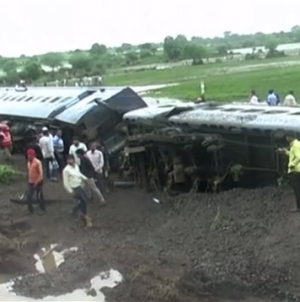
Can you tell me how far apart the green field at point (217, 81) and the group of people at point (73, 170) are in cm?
1842

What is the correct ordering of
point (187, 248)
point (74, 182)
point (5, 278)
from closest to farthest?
point (5, 278) → point (187, 248) → point (74, 182)

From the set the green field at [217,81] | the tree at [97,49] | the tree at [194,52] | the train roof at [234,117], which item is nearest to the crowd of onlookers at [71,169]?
the train roof at [234,117]

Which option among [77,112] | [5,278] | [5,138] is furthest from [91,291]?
[5,138]

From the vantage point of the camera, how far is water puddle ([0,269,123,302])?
10.4m

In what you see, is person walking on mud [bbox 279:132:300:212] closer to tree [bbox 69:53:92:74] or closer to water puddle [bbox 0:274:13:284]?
water puddle [bbox 0:274:13:284]

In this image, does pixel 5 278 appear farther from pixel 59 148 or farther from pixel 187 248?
pixel 59 148

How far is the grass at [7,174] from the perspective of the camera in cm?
1922

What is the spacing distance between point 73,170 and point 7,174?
229 inches

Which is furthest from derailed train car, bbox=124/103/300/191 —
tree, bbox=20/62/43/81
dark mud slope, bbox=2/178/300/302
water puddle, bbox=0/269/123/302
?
tree, bbox=20/62/43/81

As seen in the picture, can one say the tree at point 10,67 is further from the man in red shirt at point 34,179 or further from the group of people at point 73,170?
the man in red shirt at point 34,179

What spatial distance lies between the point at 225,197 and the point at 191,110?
12.8ft

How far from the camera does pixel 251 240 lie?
11.7 meters

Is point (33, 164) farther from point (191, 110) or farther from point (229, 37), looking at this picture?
point (229, 37)

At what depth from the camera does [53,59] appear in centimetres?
10238
